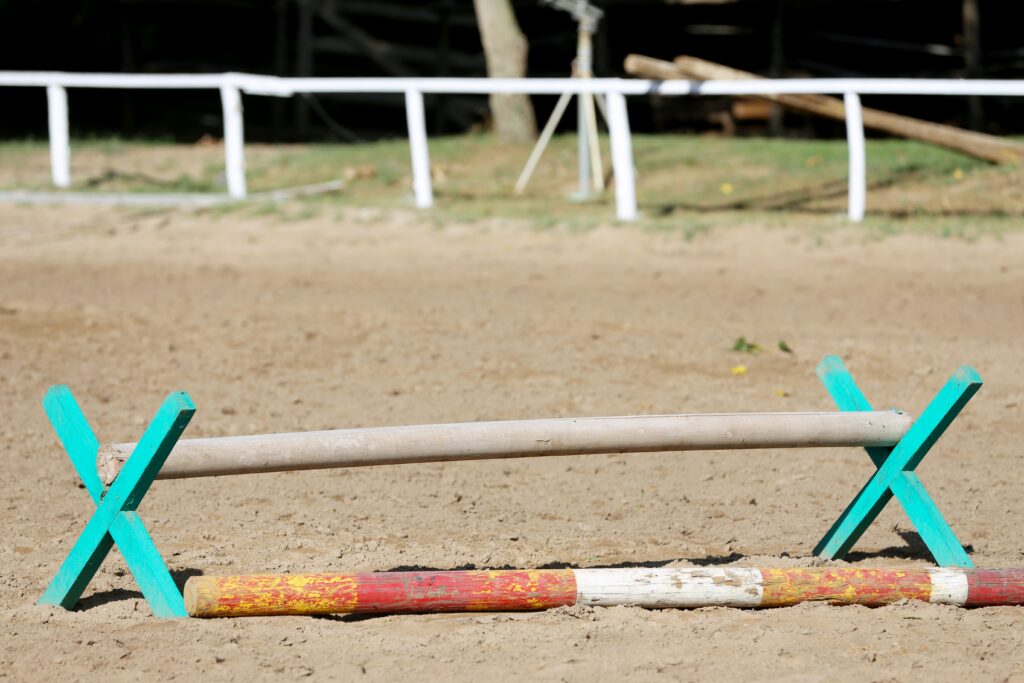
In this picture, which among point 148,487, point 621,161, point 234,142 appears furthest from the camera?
point 234,142

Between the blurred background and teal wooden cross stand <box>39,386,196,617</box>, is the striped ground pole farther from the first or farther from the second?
the blurred background

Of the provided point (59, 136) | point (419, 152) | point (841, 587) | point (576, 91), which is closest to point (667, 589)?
point (841, 587)

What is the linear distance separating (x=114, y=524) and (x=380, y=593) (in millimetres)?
765

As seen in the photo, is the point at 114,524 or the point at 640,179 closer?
the point at 114,524

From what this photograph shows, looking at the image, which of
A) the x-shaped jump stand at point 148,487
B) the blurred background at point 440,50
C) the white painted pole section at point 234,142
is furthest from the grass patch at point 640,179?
the x-shaped jump stand at point 148,487

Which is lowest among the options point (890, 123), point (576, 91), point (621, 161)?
point (621, 161)

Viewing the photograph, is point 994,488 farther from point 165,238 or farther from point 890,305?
point 165,238

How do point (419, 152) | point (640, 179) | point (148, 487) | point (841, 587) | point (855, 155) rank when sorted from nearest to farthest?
point (148, 487) < point (841, 587) < point (855, 155) < point (419, 152) < point (640, 179)

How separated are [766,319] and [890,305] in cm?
A: 90

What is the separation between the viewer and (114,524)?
136 inches

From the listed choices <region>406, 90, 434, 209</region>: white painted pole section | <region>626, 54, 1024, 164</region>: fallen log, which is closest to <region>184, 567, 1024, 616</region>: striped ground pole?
<region>406, 90, 434, 209</region>: white painted pole section

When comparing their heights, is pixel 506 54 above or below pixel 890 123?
above

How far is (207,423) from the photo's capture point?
568cm

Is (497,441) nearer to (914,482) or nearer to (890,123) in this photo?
(914,482)
